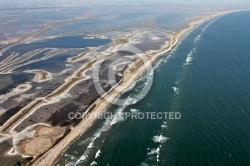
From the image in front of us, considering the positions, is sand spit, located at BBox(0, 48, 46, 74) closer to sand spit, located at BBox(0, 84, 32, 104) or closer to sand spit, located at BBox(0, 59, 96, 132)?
sand spit, located at BBox(0, 84, 32, 104)

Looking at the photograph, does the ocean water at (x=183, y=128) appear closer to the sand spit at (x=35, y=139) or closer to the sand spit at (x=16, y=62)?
the sand spit at (x=35, y=139)

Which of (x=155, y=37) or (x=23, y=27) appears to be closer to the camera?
(x=155, y=37)

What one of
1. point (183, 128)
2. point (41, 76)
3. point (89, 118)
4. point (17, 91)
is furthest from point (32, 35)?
point (183, 128)

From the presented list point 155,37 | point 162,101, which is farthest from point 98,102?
point 155,37

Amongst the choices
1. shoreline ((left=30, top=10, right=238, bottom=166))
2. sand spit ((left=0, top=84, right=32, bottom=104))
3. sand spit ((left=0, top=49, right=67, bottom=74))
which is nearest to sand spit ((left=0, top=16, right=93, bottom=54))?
sand spit ((left=0, top=49, right=67, bottom=74))

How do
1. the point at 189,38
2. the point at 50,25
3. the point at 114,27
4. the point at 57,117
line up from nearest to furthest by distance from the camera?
the point at 57,117 < the point at 189,38 < the point at 114,27 < the point at 50,25

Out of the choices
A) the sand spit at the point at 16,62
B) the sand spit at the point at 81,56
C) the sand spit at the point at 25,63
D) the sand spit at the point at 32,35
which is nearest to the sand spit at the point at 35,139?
the sand spit at the point at 25,63

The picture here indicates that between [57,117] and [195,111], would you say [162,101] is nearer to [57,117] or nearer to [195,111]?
[195,111]
